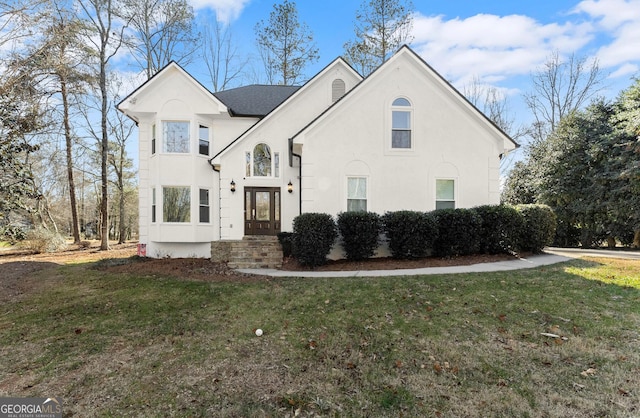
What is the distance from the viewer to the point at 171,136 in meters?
13.2

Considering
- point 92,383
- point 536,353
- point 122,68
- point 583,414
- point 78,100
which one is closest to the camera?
point 583,414

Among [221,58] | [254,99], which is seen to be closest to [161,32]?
[221,58]

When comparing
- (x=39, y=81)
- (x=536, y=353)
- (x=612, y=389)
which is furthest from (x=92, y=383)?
(x=39, y=81)

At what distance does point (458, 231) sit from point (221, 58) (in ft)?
73.6

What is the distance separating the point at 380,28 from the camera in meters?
Answer: 21.4

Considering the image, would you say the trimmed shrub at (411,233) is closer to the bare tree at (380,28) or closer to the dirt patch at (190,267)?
the dirt patch at (190,267)

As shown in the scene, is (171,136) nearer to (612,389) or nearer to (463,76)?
(612,389)

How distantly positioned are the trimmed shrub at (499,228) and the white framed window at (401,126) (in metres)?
3.59

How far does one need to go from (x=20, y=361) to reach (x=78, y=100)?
19477 millimetres

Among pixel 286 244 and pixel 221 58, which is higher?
pixel 221 58

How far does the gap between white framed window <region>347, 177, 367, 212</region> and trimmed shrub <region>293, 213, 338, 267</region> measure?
165 centimetres

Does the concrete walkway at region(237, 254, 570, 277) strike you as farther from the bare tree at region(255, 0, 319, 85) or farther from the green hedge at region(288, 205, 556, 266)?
the bare tree at region(255, 0, 319, 85)

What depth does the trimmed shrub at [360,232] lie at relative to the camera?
10.4 m

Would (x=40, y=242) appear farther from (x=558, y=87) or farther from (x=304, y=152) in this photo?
(x=558, y=87)
